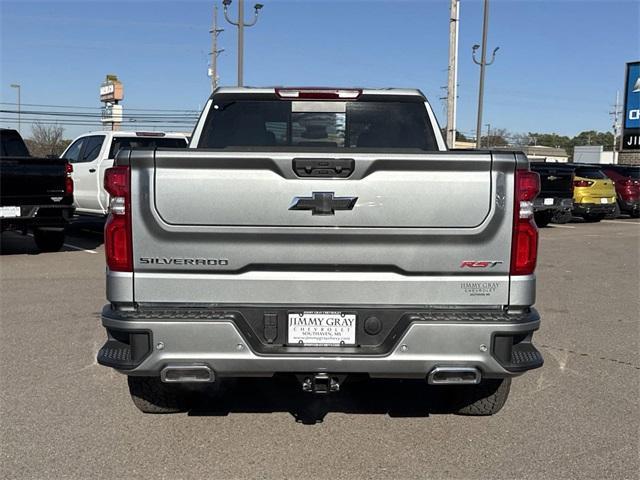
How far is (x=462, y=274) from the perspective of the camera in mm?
3393

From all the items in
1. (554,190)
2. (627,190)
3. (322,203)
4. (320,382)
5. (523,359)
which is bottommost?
(320,382)

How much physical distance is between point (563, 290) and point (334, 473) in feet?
20.8

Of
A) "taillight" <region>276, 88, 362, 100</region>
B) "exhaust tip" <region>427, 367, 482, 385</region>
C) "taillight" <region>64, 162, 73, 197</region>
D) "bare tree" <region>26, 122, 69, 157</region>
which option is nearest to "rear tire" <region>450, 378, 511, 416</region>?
"exhaust tip" <region>427, 367, 482, 385</region>

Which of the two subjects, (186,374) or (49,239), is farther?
(49,239)

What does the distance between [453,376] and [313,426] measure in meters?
1.13

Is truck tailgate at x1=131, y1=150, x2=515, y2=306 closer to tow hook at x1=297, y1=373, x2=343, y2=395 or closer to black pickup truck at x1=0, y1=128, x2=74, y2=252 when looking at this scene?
tow hook at x1=297, y1=373, x2=343, y2=395

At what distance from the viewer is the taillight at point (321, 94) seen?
471cm

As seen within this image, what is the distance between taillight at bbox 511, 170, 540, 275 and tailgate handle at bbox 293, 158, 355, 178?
0.87 m

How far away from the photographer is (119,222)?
11.1ft

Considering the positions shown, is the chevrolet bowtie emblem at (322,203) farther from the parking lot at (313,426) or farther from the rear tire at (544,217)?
the rear tire at (544,217)

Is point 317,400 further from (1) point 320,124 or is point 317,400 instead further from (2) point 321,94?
(2) point 321,94

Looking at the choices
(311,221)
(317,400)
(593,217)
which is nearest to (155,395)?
(317,400)

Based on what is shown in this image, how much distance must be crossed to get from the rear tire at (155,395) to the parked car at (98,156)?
8635 mm

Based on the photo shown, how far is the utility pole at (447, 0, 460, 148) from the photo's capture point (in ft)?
79.0
